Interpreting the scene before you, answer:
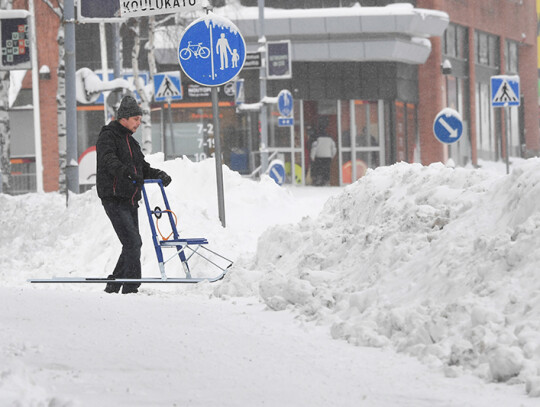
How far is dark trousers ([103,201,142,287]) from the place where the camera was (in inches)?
401

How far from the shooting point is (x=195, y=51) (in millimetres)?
12656

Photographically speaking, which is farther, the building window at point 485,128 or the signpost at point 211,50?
the building window at point 485,128

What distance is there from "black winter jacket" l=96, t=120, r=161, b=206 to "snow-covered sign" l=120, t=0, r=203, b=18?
132 inches

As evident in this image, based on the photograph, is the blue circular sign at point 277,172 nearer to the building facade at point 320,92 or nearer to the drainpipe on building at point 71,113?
A: the drainpipe on building at point 71,113

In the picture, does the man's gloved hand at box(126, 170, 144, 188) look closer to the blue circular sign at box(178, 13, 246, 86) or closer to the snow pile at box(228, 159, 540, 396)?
the snow pile at box(228, 159, 540, 396)

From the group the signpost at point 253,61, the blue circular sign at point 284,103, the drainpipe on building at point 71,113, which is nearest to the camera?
the drainpipe on building at point 71,113

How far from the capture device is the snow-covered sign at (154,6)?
1324 cm

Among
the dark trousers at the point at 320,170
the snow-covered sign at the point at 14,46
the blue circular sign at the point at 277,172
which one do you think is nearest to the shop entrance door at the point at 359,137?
the dark trousers at the point at 320,170

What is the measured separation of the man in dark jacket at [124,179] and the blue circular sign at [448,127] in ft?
42.6

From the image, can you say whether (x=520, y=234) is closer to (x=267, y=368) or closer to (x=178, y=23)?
(x=267, y=368)

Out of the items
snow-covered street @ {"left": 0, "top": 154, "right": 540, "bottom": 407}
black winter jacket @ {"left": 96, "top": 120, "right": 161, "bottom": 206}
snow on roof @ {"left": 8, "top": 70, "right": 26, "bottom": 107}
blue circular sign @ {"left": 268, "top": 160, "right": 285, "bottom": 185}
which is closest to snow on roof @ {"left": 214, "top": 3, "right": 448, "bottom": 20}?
snow on roof @ {"left": 8, "top": 70, "right": 26, "bottom": 107}

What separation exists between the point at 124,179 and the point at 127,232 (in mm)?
502

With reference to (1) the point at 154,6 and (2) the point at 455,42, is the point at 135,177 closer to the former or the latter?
(1) the point at 154,6

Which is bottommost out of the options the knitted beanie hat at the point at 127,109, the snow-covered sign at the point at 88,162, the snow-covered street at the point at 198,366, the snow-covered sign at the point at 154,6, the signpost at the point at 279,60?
the snow-covered street at the point at 198,366
